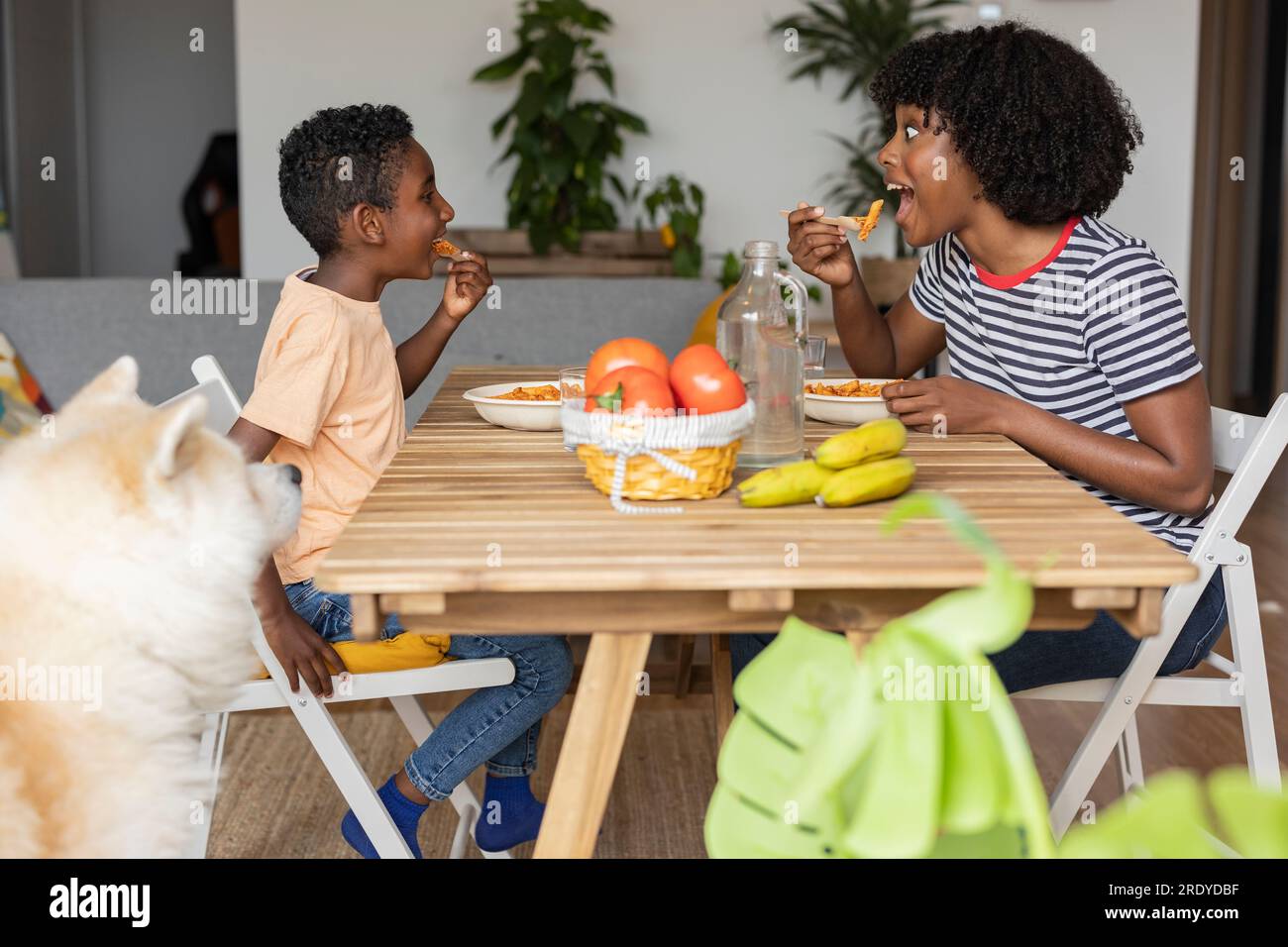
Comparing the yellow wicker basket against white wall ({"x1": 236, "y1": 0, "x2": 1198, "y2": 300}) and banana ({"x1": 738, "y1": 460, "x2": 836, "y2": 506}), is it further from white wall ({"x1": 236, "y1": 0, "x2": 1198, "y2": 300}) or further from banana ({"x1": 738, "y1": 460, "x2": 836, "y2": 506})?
white wall ({"x1": 236, "y1": 0, "x2": 1198, "y2": 300})

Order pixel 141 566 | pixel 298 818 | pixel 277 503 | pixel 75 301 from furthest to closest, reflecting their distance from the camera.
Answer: pixel 75 301, pixel 298 818, pixel 277 503, pixel 141 566

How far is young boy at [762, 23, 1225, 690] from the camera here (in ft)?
5.09

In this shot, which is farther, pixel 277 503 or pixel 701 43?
pixel 701 43

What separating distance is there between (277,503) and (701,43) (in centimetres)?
512

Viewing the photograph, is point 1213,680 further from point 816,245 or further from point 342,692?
point 342,692

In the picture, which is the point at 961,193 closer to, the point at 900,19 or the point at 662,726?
the point at 662,726

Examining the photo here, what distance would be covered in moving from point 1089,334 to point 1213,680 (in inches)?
18.7

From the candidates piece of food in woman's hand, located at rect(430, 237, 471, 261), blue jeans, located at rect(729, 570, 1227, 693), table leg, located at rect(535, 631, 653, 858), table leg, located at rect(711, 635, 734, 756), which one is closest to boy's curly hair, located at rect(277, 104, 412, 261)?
piece of food in woman's hand, located at rect(430, 237, 471, 261)

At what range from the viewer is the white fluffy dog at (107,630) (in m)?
0.84

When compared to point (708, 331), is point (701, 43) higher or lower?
higher

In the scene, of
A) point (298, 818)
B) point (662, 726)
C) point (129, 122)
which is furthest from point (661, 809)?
point (129, 122)

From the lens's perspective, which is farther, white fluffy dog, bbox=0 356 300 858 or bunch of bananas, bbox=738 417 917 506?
bunch of bananas, bbox=738 417 917 506

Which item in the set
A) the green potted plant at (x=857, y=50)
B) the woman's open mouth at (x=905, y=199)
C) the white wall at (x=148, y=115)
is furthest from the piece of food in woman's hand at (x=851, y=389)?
the white wall at (x=148, y=115)

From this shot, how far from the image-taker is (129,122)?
8.41 m
